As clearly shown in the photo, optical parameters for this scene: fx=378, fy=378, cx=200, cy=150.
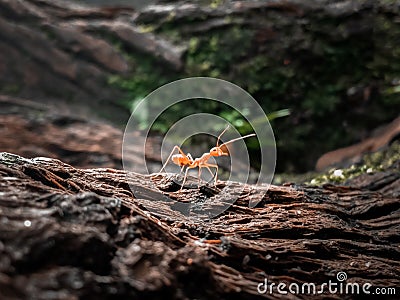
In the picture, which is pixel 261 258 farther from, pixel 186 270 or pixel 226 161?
pixel 226 161

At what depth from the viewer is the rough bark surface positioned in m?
1.48

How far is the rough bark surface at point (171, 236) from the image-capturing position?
148 centimetres

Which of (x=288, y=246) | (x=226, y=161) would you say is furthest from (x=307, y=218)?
(x=226, y=161)

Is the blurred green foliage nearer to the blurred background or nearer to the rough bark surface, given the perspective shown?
the blurred background

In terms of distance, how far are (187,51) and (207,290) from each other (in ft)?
26.3

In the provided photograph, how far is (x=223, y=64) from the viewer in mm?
9078

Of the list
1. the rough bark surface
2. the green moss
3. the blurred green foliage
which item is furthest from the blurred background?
the rough bark surface

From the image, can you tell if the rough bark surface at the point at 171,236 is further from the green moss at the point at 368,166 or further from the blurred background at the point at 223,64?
the blurred background at the point at 223,64

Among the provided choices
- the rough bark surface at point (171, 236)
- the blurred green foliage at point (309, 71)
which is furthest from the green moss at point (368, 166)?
the blurred green foliage at point (309, 71)

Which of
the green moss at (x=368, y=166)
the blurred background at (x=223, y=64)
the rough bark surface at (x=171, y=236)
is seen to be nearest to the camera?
the rough bark surface at (x=171, y=236)

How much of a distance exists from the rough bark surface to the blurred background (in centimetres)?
458

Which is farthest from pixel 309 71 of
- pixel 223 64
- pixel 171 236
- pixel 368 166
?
pixel 171 236

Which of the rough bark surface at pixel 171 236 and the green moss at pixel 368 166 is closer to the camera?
the rough bark surface at pixel 171 236

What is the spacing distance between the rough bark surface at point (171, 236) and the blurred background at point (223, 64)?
4.58 meters
